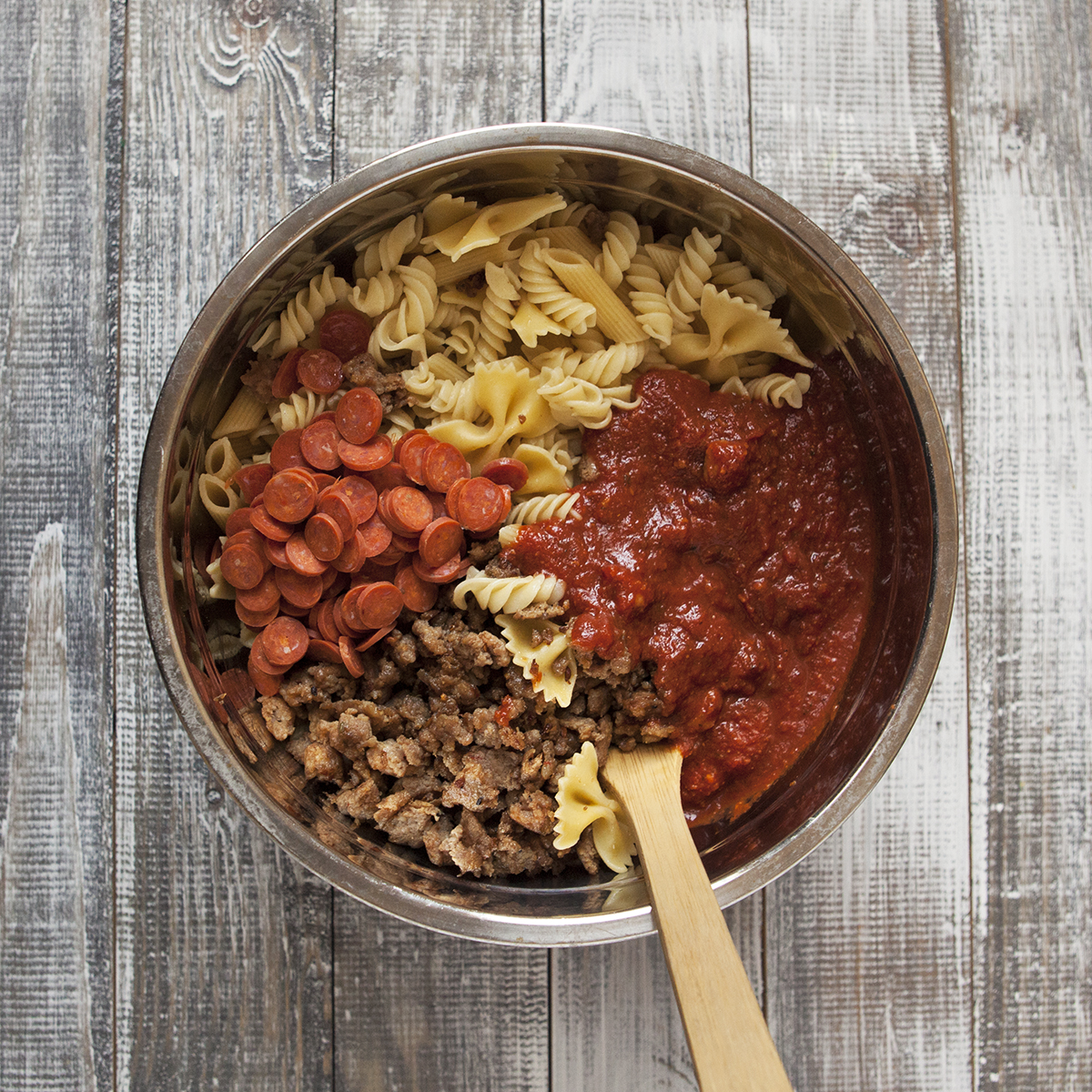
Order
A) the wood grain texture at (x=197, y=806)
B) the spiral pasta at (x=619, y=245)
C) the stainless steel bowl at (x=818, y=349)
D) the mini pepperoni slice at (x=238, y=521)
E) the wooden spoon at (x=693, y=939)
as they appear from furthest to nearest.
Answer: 1. the wood grain texture at (x=197, y=806)
2. the spiral pasta at (x=619, y=245)
3. the mini pepperoni slice at (x=238, y=521)
4. the stainless steel bowl at (x=818, y=349)
5. the wooden spoon at (x=693, y=939)

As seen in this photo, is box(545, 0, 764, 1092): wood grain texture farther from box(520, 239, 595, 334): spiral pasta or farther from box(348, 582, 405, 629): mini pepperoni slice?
box(348, 582, 405, 629): mini pepperoni slice

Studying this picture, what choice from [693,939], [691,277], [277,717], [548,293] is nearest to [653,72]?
[691,277]

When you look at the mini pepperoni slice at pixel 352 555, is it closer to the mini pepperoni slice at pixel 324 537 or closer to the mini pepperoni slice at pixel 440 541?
the mini pepperoni slice at pixel 324 537


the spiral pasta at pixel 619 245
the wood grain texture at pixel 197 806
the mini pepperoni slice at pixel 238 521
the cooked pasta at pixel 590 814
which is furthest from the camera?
the wood grain texture at pixel 197 806

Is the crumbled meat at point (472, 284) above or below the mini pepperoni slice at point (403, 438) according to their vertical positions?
above

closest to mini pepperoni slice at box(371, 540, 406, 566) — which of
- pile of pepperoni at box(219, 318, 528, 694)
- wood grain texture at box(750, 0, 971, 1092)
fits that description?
pile of pepperoni at box(219, 318, 528, 694)

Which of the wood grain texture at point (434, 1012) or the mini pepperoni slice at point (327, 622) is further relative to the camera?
the wood grain texture at point (434, 1012)

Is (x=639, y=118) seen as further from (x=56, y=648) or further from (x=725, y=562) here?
(x=56, y=648)

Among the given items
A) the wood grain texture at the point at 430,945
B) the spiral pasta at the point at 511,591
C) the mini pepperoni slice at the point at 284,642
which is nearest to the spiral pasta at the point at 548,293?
the wood grain texture at the point at 430,945
